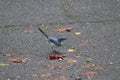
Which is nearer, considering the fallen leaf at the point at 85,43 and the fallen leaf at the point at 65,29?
the fallen leaf at the point at 85,43

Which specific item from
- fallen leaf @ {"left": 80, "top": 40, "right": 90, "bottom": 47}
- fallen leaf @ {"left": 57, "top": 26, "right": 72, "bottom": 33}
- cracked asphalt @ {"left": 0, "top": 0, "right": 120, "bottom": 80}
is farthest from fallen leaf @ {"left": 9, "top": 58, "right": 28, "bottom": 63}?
A: fallen leaf @ {"left": 57, "top": 26, "right": 72, "bottom": 33}

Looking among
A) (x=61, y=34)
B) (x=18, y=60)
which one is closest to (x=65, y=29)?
(x=61, y=34)

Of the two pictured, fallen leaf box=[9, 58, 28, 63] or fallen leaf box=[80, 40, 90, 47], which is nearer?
fallen leaf box=[9, 58, 28, 63]

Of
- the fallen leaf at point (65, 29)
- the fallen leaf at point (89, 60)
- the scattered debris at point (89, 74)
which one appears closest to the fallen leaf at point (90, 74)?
the scattered debris at point (89, 74)

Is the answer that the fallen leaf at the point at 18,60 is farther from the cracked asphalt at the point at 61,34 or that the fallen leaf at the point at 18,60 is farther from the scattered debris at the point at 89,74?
the scattered debris at the point at 89,74

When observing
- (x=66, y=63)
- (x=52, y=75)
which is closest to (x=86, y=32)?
(x=66, y=63)

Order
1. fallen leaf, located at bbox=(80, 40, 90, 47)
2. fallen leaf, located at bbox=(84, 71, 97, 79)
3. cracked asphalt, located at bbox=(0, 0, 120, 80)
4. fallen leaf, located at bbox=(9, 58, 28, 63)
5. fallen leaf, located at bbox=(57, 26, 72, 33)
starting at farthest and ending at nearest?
fallen leaf, located at bbox=(57, 26, 72, 33)
fallen leaf, located at bbox=(80, 40, 90, 47)
fallen leaf, located at bbox=(9, 58, 28, 63)
cracked asphalt, located at bbox=(0, 0, 120, 80)
fallen leaf, located at bbox=(84, 71, 97, 79)

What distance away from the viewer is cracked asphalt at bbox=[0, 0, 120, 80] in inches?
207

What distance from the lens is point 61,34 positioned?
6.58 m

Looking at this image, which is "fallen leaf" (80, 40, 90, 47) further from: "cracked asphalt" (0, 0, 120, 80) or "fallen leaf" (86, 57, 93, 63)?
"fallen leaf" (86, 57, 93, 63)

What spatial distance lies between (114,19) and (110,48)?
1.37 meters

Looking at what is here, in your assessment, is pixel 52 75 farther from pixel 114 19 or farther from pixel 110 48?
pixel 114 19

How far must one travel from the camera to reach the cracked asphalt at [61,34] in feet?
17.3

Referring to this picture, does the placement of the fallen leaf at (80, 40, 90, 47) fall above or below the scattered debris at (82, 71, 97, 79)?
below
